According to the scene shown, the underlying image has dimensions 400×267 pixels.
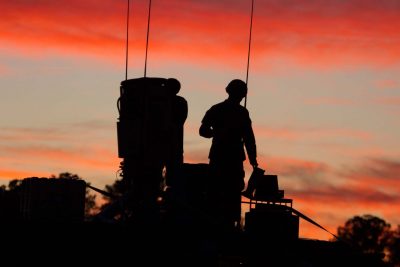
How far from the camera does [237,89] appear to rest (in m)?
26.3

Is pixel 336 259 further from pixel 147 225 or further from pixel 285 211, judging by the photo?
pixel 147 225

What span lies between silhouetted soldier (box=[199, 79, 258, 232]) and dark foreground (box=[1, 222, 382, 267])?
56 cm

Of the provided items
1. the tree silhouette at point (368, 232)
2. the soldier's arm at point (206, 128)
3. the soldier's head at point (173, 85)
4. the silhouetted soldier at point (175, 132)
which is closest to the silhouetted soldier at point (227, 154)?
the soldier's arm at point (206, 128)

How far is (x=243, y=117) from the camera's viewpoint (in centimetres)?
2667

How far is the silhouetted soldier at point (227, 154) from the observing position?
26.7 m

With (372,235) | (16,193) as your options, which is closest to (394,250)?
(372,235)

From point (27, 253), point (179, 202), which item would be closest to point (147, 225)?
point (179, 202)

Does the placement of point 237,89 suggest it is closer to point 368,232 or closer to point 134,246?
point 134,246

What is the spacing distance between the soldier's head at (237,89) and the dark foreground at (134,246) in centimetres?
239

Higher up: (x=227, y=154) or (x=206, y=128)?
(x=206, y=128)

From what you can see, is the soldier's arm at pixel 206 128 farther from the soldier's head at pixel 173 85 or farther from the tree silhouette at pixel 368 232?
the tree silhouette at pixel 368 232

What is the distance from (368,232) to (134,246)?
111967 millimetres

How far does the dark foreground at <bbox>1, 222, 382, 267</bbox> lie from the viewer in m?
25.3

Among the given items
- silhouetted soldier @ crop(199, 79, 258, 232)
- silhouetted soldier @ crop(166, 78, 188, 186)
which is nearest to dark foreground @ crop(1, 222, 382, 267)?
silhouetted soldier @ crop(199, 79, 258, 232)
